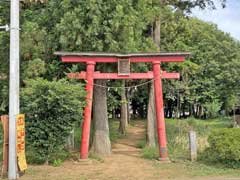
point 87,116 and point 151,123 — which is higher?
point 87,116

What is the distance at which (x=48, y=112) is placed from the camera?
13.1 m

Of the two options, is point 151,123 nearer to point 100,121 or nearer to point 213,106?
point 100,121

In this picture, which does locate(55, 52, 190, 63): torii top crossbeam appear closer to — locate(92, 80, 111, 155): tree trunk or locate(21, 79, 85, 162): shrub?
locate(21, 79, 85, 162): shrub

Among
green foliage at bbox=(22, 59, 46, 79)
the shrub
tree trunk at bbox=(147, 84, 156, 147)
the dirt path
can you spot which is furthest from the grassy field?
green foliage at bbox=(22, 59, 46, 79)

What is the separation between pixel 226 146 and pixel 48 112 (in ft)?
18.8

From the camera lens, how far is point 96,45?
1506 cm

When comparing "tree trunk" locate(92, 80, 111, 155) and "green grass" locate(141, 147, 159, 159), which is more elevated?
"tree trunk" locate(92, 80, 111, 155)

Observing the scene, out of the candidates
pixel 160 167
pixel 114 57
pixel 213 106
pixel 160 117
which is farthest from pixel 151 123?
pixel 213 106

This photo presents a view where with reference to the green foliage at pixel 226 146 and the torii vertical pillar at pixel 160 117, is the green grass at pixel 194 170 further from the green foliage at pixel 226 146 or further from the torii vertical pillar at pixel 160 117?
the torii vertical pillar at pixel 160 117

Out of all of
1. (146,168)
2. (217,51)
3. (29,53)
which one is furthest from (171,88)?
(146,168)

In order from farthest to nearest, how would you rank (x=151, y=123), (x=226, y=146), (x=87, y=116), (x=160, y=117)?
1. (x=151, y=123)
2. (x=160, y=117)
3. (x=87, y=116)
4. (x=226, y=146)

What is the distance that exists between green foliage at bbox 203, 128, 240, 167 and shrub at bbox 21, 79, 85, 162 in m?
4.49

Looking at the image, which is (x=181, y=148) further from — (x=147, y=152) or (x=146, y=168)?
(x=146, y=168)

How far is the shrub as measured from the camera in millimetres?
12914
